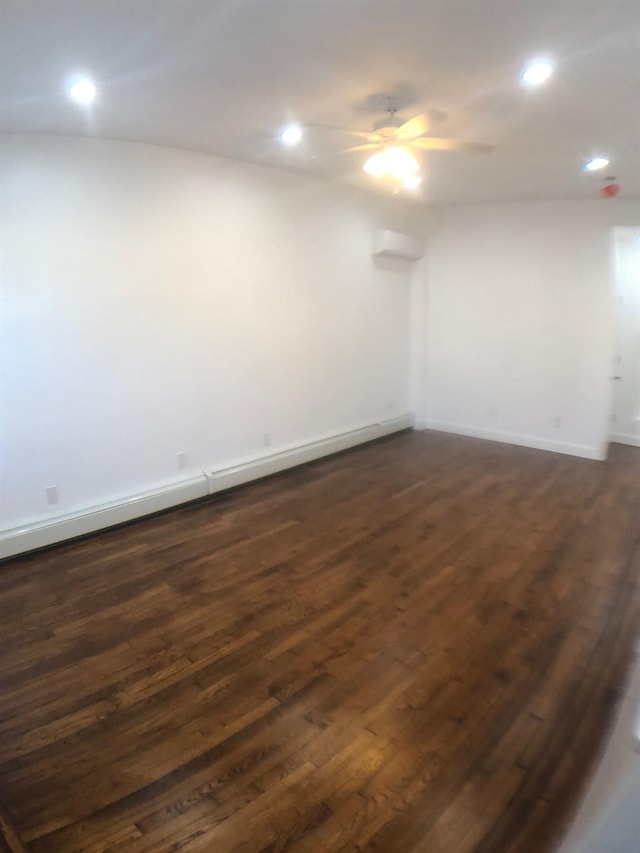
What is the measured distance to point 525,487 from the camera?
462 cm

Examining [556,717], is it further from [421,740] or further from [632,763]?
[632,763]

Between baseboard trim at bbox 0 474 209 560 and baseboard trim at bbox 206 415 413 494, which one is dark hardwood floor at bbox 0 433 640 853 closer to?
baseboard trim at bbox 0 474 209 560

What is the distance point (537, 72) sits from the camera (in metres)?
2.38

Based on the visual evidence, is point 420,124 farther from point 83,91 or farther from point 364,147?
point 83,91

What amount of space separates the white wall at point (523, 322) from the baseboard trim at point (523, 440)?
0.01 meters

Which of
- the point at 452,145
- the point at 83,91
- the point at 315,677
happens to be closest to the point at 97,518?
the point at 315,677

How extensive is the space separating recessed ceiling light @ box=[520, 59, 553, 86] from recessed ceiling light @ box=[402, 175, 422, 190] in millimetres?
1873

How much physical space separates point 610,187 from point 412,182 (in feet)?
5.71

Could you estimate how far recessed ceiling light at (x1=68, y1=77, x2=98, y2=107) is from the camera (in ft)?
8.20

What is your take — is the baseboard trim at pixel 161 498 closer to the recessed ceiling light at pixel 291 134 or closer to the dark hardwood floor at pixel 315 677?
the dark hardwood floor at pixel 315 677

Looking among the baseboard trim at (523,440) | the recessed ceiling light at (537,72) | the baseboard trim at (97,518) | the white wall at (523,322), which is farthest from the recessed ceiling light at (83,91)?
the baseboard trim at (523,440)

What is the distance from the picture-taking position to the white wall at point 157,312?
3289 mm

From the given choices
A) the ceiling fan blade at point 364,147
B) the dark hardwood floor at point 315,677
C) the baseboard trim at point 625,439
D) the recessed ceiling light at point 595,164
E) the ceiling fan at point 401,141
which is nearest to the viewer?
the dark hardwood floor at point 315,677

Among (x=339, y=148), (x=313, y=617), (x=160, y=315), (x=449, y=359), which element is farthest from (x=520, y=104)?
(x=449, y=359)
